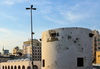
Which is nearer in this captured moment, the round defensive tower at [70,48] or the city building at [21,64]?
the round defensive tower at [70,48]

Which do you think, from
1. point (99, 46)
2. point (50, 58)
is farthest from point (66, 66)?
point (99, 46)

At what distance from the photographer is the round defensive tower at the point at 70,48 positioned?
23781 mm

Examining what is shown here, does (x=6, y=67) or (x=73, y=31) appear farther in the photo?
(x=6, y=67)

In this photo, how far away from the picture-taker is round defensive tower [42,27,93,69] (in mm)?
23781

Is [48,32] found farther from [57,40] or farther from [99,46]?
[99,46]

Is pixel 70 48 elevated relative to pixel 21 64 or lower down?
elevated

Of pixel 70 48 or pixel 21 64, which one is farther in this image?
pixel 21 64

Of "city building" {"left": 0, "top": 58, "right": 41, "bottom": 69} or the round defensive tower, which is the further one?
"city building" {"left": 0, "top": 58, "right": 41, "bottom": 69}

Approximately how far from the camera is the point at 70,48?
2386 cm

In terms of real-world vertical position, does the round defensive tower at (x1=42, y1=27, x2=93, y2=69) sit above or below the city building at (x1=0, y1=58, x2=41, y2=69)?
above

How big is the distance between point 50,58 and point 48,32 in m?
3.00

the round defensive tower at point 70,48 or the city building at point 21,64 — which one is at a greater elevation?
the round defensive tower at point 70,48

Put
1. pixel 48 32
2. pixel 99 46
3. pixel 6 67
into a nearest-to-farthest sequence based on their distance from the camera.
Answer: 1. pixel 48 32
2. pixel 6 67
3. pixel 99 46

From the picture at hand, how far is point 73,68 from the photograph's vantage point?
23.8 m
